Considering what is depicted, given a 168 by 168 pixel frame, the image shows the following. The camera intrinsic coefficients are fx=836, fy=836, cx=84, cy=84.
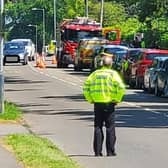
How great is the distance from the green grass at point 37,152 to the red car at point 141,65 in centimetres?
1796

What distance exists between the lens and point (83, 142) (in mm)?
15922

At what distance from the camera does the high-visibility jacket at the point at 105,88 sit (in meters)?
13.5

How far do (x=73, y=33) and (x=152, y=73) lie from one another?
26.0m

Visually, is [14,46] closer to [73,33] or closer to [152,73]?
[73,33]

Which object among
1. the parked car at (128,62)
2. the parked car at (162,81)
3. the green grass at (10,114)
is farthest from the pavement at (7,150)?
the parked car at (128,62)

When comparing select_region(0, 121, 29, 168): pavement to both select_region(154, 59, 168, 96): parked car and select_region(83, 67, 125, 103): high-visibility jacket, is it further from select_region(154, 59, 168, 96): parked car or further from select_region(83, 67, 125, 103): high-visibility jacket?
select_region(154, 59, 168, 96): parked car

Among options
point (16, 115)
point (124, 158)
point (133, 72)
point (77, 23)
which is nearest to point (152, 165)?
point (124, 158)

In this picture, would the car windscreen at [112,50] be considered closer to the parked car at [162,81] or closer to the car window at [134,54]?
the car window at [134,54]

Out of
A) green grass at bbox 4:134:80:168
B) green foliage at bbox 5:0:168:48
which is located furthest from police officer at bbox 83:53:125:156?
green foliage at bbox 5:0:168:48

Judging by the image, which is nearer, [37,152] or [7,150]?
[37,152]

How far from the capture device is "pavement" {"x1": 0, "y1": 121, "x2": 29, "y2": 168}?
1248 centimetres

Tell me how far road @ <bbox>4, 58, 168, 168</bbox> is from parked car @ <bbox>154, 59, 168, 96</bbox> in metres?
0.35

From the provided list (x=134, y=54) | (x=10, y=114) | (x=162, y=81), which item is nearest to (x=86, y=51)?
(x=134, y=54)

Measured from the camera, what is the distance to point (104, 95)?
1351 centimetres
